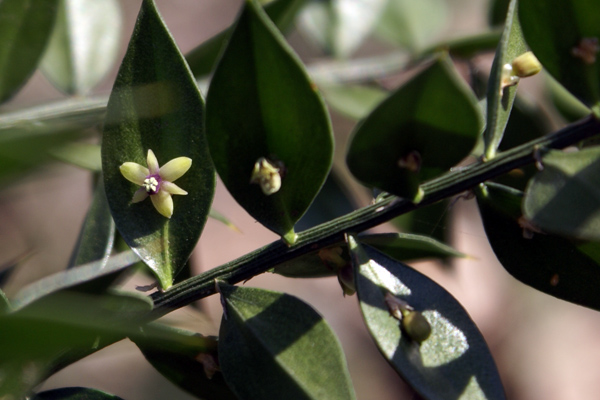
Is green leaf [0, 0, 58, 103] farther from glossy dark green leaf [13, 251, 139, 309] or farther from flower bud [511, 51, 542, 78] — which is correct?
flower bud [511, 51, 542, 78]

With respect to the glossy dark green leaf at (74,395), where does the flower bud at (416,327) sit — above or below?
below

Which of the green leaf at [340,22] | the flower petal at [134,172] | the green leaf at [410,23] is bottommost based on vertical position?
the flower petal at [134,172]

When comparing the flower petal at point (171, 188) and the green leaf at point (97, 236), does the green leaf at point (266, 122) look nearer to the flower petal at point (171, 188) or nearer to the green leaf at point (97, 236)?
the flower petal at point (171, 188)

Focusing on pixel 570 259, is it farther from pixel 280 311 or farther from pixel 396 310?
pixel 280 311

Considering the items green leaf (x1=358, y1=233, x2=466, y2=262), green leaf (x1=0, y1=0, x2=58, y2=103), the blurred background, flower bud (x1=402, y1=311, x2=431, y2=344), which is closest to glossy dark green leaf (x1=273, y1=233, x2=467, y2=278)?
green leaf (x1=358, y1=233, x2=466, y2=262)

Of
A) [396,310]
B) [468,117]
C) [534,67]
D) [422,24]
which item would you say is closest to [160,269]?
[396,310]

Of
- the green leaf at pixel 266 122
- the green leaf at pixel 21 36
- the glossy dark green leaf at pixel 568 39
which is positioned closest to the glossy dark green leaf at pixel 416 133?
the green leaf at pixel 266 122

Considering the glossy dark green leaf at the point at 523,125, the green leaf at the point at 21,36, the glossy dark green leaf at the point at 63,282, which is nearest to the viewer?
the glossy dark green leaf at the point at 63,282
